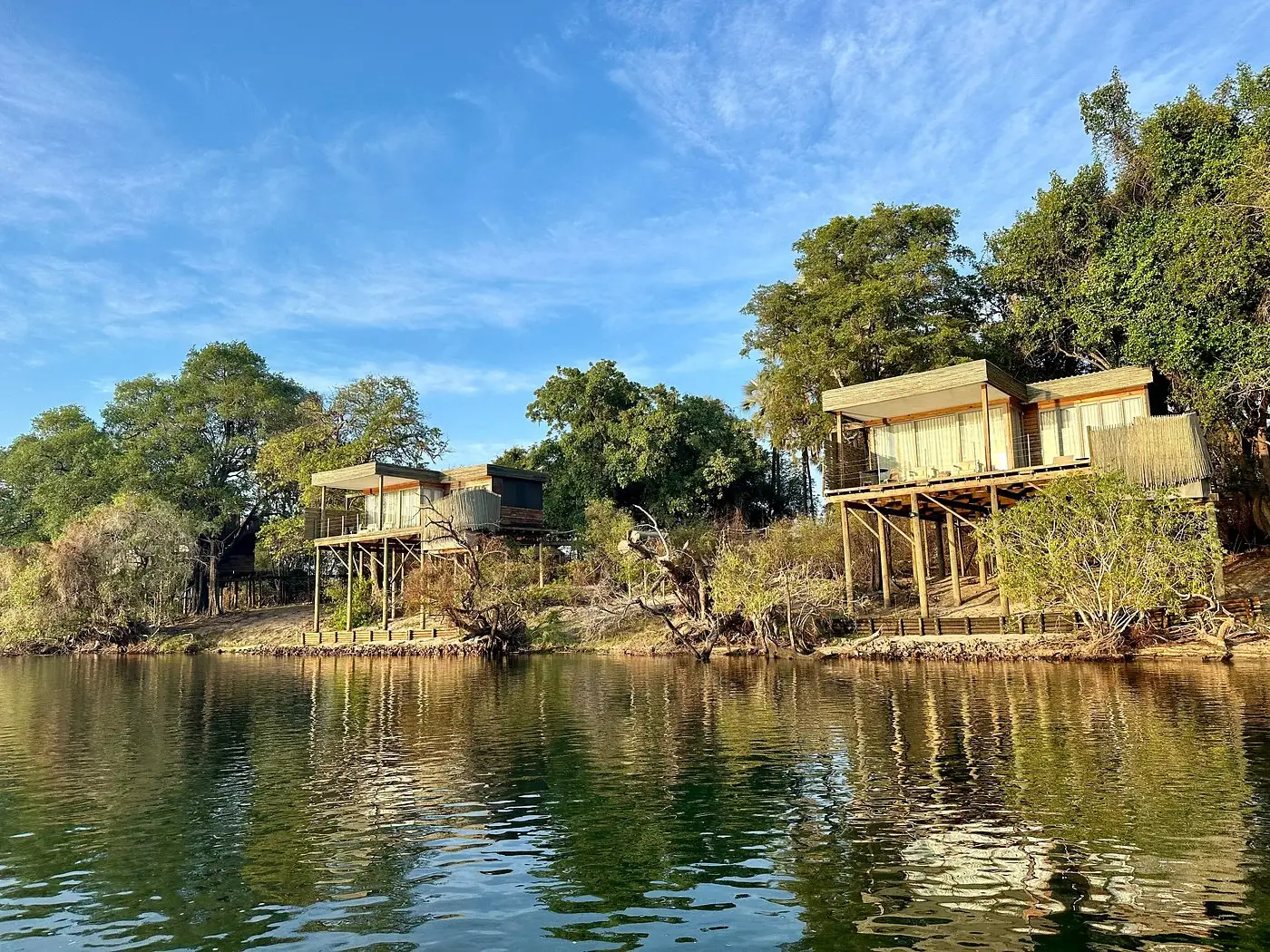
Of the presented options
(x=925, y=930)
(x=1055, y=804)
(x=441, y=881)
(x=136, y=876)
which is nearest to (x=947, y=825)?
(x=1055, y=804)

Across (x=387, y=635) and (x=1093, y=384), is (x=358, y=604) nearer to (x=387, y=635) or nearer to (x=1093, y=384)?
(x=387, y=635)

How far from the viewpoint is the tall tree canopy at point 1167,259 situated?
26547mm

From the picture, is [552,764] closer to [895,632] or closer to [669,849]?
[669,849]

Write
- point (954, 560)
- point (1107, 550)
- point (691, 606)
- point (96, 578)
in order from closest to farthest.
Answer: point (1107, 550) < point (691, 606) < point (954, 560) < point (96, 578)

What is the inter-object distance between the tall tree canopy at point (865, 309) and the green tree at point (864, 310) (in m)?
0.04

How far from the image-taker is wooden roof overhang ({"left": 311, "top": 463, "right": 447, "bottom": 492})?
126 ft

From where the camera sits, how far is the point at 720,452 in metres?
43.2

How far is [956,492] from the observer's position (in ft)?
93.8

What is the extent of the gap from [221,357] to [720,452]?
3327cm

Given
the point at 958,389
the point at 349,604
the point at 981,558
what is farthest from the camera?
the point at 349,604

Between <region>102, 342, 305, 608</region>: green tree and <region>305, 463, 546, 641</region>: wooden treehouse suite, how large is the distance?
1111 centimetres

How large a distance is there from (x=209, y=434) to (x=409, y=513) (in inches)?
807

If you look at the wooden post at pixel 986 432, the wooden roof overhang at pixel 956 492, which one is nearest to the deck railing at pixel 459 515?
the wooden roof overhang at pixel 956 492

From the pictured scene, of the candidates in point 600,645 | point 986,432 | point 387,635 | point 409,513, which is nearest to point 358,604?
point 387,635
